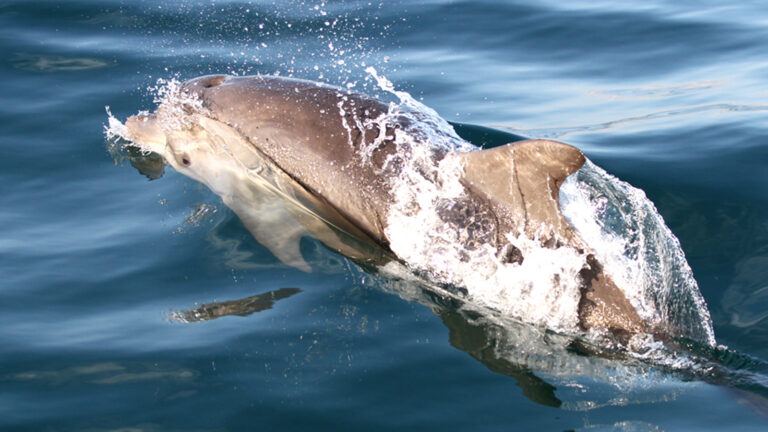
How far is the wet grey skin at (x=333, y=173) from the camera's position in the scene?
498 centimetres

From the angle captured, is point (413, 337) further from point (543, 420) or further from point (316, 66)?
point (316, 66)

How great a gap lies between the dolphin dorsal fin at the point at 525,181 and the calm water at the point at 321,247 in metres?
0.66

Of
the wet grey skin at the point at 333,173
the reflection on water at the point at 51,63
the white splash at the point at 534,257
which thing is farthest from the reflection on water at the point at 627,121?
the reflection on water at the point at 51,63

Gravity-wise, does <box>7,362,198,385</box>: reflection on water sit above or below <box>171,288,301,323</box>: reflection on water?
below

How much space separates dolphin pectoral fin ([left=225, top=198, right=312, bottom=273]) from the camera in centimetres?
580

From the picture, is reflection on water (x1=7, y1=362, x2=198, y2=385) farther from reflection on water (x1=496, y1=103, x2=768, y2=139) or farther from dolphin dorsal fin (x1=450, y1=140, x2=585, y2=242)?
reflection on water (x1=496, y1=103, x2=768, y2=139)

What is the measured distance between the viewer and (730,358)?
4.90m

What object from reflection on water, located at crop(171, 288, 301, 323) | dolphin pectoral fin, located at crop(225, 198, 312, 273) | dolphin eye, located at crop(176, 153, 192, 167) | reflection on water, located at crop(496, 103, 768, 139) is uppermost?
reflection on water, located at crop(496, 103, 768, 139)

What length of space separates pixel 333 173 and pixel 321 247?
0.53 meters

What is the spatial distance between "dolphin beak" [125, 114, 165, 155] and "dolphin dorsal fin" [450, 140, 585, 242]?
2.92m

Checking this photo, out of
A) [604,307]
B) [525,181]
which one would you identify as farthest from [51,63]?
[604,307]

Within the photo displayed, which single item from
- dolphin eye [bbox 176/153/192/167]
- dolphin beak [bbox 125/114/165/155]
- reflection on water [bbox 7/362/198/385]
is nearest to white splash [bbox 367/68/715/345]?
reflection on water [bbox 7/362/198/385]

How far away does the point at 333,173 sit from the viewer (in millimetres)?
5750

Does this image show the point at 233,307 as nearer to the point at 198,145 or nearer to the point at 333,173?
the point at 333,173
